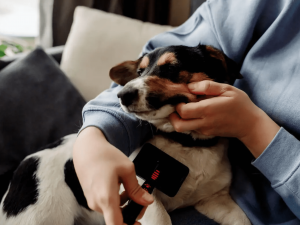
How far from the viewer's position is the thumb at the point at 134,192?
19.5 inches

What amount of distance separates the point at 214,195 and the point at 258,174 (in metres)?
0.16

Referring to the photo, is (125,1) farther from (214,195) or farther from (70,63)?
(214,195)

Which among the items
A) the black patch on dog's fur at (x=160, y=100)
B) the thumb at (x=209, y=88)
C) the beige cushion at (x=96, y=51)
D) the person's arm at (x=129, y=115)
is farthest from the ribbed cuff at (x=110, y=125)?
the beige cushion at (x=96, y=51)

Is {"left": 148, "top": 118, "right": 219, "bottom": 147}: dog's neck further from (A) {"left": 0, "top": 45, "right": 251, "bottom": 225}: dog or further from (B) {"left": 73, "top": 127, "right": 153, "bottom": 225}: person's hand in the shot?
(B) {"left": 73, "top": 127, "right": 153, "bottom": 225}: person's hand

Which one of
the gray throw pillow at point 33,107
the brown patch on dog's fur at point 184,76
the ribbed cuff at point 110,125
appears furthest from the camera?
the gray throw pillow at point 33,107

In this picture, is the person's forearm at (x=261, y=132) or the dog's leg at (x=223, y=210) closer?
the person's forearm at (x=261, y=132)

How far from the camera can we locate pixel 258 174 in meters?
0.83

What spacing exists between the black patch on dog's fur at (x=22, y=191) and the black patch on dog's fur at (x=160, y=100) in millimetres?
500

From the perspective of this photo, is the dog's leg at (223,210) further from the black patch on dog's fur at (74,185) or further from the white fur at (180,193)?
the black patch on dog's fur at (74,185)

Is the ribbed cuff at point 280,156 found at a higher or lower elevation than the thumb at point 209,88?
lower

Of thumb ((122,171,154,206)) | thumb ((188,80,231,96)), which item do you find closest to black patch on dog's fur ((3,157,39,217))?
thumb ((122,171,154,206))

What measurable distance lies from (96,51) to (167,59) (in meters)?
0.80

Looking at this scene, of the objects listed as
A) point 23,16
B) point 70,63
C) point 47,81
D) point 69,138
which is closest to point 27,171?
point 69,138

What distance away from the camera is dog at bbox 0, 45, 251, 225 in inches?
31.3
